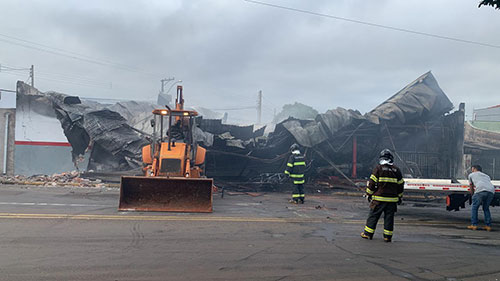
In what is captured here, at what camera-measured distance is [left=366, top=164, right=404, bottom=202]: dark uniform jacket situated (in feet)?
22.2

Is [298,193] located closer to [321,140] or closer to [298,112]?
[321,140]

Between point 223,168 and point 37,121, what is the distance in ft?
33.6

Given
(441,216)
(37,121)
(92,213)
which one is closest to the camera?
(92,213)

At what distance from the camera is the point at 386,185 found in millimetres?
6801

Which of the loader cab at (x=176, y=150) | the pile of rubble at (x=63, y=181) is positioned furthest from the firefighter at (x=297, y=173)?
the pile of rubble at (x=63, y=181)

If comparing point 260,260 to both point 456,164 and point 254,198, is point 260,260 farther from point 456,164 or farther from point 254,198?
point 456,164

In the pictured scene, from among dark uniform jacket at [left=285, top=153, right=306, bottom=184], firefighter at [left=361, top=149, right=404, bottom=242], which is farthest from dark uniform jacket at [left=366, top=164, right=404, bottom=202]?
dark uniform jacket at [left=285, top=153, right=306, bottom=184]

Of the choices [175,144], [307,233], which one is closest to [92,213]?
[175,144]

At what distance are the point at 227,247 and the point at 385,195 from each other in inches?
119

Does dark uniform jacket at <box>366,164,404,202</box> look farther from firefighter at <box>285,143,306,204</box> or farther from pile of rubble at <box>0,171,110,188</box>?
pile of rubble at <box>0,171,110,188</box>

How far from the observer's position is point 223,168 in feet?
52.9

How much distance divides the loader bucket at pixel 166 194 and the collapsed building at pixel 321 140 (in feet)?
21.2

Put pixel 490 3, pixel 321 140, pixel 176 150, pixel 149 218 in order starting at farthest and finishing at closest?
pixel 321 140 < pixel 176 150 < pixel 149 218 < pixel 490 3

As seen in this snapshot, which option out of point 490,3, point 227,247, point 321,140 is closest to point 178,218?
point 227,247
